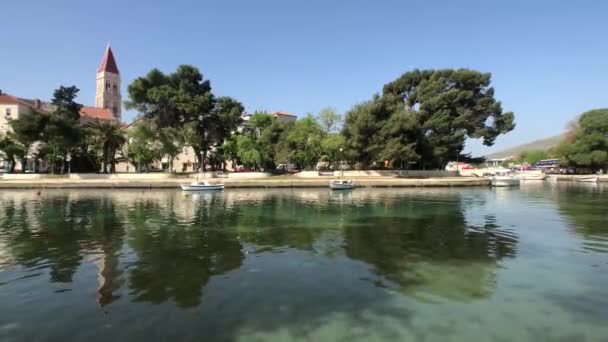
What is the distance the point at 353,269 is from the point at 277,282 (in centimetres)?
291

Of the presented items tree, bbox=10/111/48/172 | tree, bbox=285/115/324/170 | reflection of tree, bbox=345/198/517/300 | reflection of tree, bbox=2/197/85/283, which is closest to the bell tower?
tree, bbox=10/111/48/172

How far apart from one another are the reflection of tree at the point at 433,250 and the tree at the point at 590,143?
87695 mm

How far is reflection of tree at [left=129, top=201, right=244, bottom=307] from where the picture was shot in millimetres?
11070

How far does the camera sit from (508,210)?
32312 millimetres

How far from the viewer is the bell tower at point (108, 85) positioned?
147375mm

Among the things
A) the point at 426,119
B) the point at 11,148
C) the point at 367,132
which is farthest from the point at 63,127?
the point at 426,119

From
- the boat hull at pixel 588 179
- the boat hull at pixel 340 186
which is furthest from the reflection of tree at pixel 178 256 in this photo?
the boat hull at pixel 588 179

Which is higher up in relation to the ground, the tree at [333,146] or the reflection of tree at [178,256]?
the tree at [333,146]

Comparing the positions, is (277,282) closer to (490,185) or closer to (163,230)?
(163,230)

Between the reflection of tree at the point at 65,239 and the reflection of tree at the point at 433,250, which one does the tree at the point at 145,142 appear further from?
the reflection of tree at the point at 433,250

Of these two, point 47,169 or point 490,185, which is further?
point 47,169

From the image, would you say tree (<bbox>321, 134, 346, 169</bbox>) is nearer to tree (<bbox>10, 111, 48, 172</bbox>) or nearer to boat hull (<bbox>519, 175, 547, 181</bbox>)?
tree (<bbox>10, 111, 48, 172</bbox>)

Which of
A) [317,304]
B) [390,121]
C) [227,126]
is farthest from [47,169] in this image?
[317,304]

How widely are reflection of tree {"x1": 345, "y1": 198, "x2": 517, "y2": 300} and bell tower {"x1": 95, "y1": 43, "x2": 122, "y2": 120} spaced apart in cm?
14621
